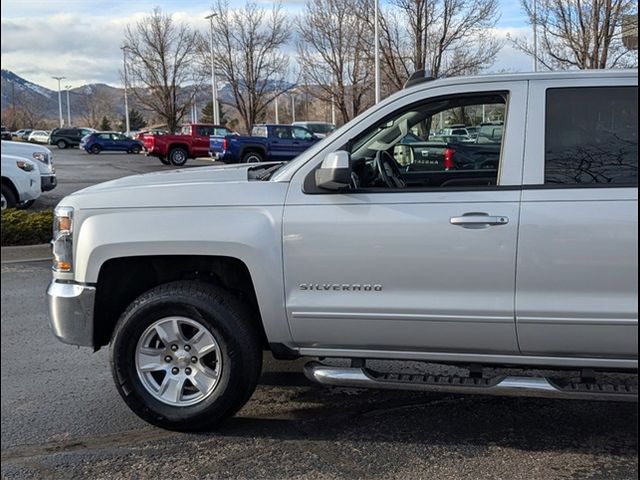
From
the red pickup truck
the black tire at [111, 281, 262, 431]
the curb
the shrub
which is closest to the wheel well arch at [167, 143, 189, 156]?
the red pickup truck

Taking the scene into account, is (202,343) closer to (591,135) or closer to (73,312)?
(73,312)

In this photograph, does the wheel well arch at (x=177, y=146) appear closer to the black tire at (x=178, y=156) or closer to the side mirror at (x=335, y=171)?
the black tire at (x=178, y=156)

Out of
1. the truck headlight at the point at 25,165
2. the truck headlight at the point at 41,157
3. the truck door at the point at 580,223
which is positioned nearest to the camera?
the truck door at the point at 580,223

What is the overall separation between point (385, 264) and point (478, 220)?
53cm

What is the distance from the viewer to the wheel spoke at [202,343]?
3.88 metres

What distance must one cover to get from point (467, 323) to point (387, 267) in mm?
506

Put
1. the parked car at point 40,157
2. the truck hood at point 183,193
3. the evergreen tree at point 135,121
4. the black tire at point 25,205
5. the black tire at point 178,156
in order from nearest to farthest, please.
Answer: the truck hood at point 183,193
the black tire at point 25,205
the parked car at point 40,157
the black tire at point 178,156
the evergreen tree at point 135,121

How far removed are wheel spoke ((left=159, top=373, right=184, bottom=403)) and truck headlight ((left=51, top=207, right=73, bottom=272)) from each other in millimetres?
849

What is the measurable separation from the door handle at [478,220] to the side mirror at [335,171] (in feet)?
1.94

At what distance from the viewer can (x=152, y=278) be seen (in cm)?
417

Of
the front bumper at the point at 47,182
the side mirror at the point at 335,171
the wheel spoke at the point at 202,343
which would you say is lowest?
the wheel spoke at the point at 202,343

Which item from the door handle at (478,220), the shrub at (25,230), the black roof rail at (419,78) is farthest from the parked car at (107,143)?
the door handle at (478,220)

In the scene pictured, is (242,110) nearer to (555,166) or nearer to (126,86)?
(126,86)

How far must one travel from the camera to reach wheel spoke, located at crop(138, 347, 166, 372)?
3934 millimetres
